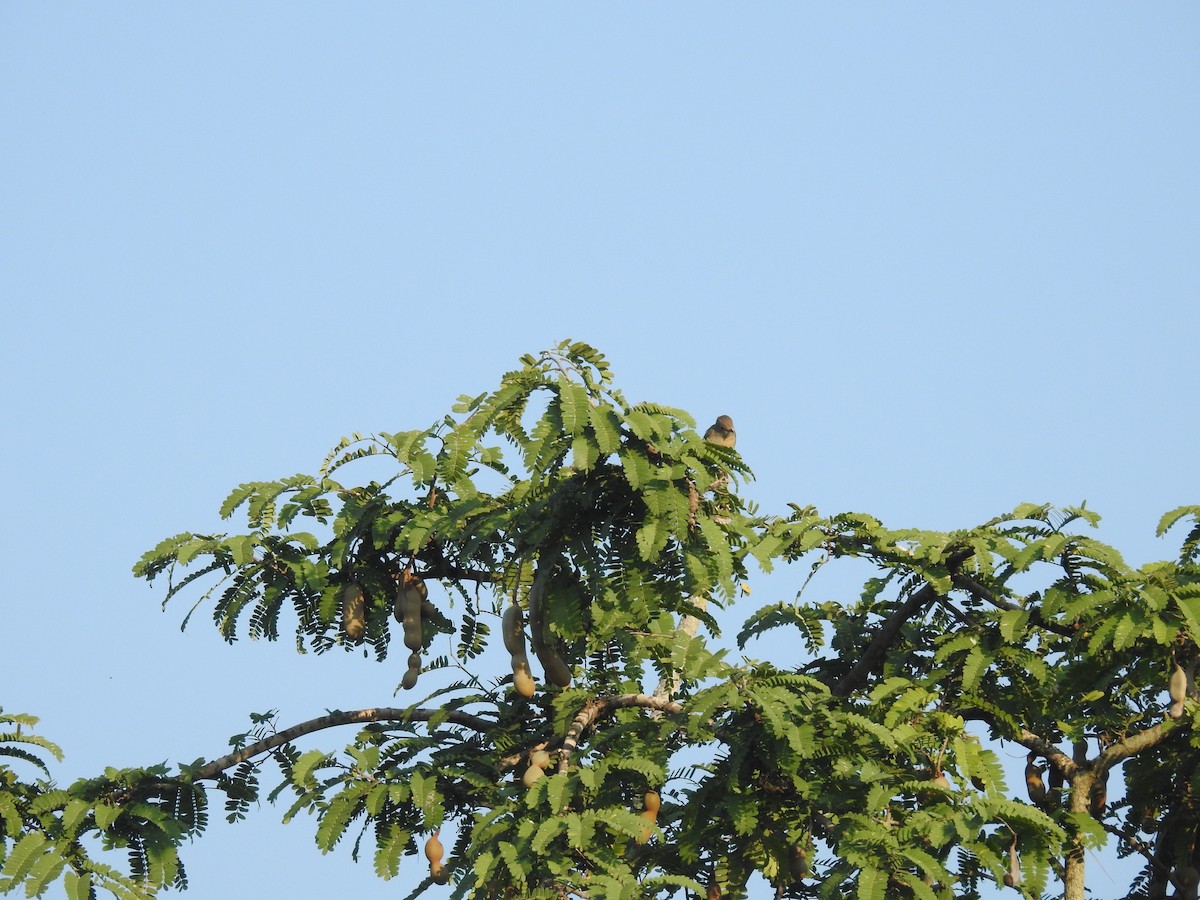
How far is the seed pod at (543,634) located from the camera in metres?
8.31

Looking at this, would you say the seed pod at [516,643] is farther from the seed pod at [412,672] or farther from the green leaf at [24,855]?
the green leaf at [24,855]

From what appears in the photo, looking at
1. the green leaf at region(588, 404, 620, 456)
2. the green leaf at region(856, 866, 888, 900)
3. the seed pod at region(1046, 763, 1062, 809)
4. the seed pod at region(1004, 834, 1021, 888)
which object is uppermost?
the green leaf at region(588, 404, 620, 456)

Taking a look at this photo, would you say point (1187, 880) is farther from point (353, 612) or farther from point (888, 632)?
point (353, 612)

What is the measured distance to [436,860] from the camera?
8375mm

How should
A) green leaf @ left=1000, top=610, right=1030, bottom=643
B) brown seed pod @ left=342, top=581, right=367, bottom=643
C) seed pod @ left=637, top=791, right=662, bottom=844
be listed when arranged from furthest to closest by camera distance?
brown seed pod @ left=342, top=581, right=367, bottom=643 < green leaf @ left=1000, top=610, right=1030, bottom=643 < seed pod @ left=637, top=791, right=662, bottom=844

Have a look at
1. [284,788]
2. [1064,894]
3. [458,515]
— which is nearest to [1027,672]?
[1064,894]

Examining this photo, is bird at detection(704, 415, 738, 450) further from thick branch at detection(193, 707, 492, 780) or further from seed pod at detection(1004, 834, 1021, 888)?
seed pod at detection(1004, 834, 1021, 888)

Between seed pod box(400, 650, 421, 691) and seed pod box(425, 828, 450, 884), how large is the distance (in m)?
1.02

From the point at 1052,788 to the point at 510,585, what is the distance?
9.44 feet

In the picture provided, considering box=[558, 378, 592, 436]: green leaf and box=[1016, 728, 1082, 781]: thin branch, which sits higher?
box=[558, 378, 592, 436]: green leaf

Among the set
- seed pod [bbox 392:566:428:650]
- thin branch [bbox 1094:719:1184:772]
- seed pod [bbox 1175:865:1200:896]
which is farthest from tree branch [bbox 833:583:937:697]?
seed pod [bbox 392:566:428:650]

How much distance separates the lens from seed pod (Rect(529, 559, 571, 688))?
8312mm

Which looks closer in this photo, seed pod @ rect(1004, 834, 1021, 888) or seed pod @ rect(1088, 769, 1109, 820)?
seed pod @ rect(1004, 834, 1021, 888)

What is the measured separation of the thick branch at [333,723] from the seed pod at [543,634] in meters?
0.56
